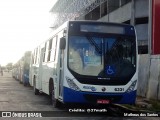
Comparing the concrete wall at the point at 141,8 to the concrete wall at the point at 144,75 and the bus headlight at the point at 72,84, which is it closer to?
the concrete wall at the point at 144,75

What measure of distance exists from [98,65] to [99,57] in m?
0.26

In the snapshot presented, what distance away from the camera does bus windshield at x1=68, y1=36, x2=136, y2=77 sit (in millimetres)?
12703

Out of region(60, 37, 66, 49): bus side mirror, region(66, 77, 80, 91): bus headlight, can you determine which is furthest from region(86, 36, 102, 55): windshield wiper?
region(66, 77, 80, 91): bus headlight

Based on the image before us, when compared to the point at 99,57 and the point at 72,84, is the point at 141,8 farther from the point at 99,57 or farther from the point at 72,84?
the point at 72,84

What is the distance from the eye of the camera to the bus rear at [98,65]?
41.4ft

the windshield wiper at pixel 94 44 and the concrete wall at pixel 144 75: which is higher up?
the windshield wiper at pixel 94 44

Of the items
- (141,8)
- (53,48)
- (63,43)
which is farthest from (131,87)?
(141,8)

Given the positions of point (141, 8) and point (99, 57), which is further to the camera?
point (141, 8)

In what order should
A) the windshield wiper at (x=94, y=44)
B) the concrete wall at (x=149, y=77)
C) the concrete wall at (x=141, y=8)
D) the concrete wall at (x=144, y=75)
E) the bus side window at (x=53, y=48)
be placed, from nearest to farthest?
the windshield wiper at (x=94, y=44) < the bus side window at (x=53, y=48) < the concrete wall at (x=149, y=77) < the concrete wall at (x=144, y=75) < the concrete wall at (x=141, y=8)

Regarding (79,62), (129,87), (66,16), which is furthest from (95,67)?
(66,16)

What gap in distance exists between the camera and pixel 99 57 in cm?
1280

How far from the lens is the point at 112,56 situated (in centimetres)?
1290

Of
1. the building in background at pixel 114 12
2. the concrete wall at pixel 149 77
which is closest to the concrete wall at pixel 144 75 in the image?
the concrete wall at pixel 149 77

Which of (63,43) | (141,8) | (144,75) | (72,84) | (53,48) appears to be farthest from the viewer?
(141,8)
